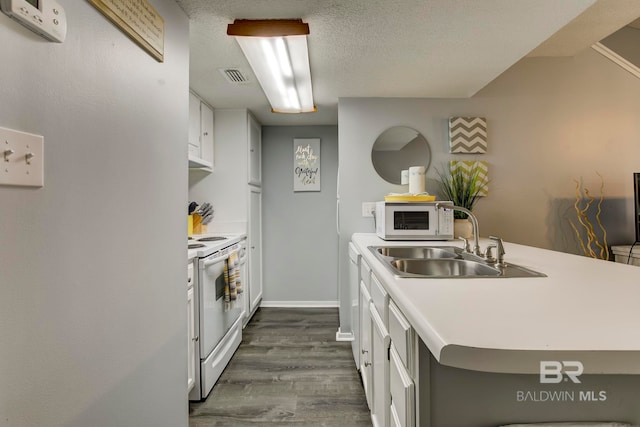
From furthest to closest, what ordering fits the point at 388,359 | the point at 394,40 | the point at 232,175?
the point at 232,175 < the point at 394,40 < the point at 388,359

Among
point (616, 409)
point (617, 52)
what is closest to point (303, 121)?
point (617, 52)

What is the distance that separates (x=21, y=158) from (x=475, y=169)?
2723 millimetres

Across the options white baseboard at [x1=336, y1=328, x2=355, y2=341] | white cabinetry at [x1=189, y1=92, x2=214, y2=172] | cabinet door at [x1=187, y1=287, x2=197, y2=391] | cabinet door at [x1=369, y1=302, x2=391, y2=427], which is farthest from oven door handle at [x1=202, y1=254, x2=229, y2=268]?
white baseboard at [x1=336, y1=328, x2=355, y2=341]

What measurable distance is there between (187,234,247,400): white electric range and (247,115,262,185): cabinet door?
0.98 m

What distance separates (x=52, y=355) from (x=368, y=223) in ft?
7.41

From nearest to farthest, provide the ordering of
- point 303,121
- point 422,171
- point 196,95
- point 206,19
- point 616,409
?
point 616,409 → point 206,19 → point 422,171 → point 196,95 → point 303,121

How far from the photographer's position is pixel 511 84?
2631 millimetres

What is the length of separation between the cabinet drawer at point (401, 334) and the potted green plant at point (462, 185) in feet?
5.39

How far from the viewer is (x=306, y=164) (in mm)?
3742

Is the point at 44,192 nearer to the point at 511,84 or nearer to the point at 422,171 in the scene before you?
the point at 422,171

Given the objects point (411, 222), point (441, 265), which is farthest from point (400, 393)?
point (411, 222)

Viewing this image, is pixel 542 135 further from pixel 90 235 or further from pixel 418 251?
pixel 90 235

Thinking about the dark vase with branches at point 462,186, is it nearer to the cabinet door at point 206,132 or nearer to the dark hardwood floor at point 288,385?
the dark hardwood floor at point 288,385

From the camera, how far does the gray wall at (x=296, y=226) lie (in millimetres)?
3758
